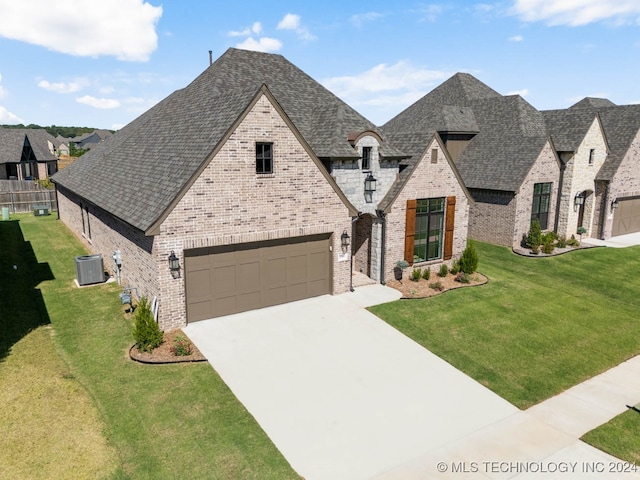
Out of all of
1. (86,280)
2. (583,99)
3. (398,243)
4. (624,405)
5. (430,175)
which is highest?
(583,99)

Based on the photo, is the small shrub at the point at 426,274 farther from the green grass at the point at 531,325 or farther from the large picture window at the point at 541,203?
the large picture window at the point at 541,203

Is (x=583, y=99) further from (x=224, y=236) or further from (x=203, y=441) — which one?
(x=203, y=441)

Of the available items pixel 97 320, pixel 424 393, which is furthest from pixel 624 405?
pixel 97 320

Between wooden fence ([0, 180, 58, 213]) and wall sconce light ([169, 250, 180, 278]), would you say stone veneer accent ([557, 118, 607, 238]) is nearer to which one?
wall sconce light ([169, 250, 180, 278])

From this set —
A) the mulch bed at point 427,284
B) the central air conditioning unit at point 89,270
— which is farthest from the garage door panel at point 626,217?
the central air conditioning unit at point 89,270

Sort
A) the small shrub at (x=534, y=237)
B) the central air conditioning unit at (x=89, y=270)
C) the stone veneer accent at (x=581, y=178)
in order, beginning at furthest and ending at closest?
the stone veneer accent at (x=581, y=178), the small shrub at (x=534, y=237), the central air conditioning unit at (x=89, y=270)

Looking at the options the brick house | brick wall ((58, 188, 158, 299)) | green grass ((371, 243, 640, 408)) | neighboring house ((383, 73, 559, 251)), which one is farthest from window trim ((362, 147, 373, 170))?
the brick house

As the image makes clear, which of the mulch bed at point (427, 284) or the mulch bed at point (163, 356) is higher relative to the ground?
the mulch bed at point (427, 284)
